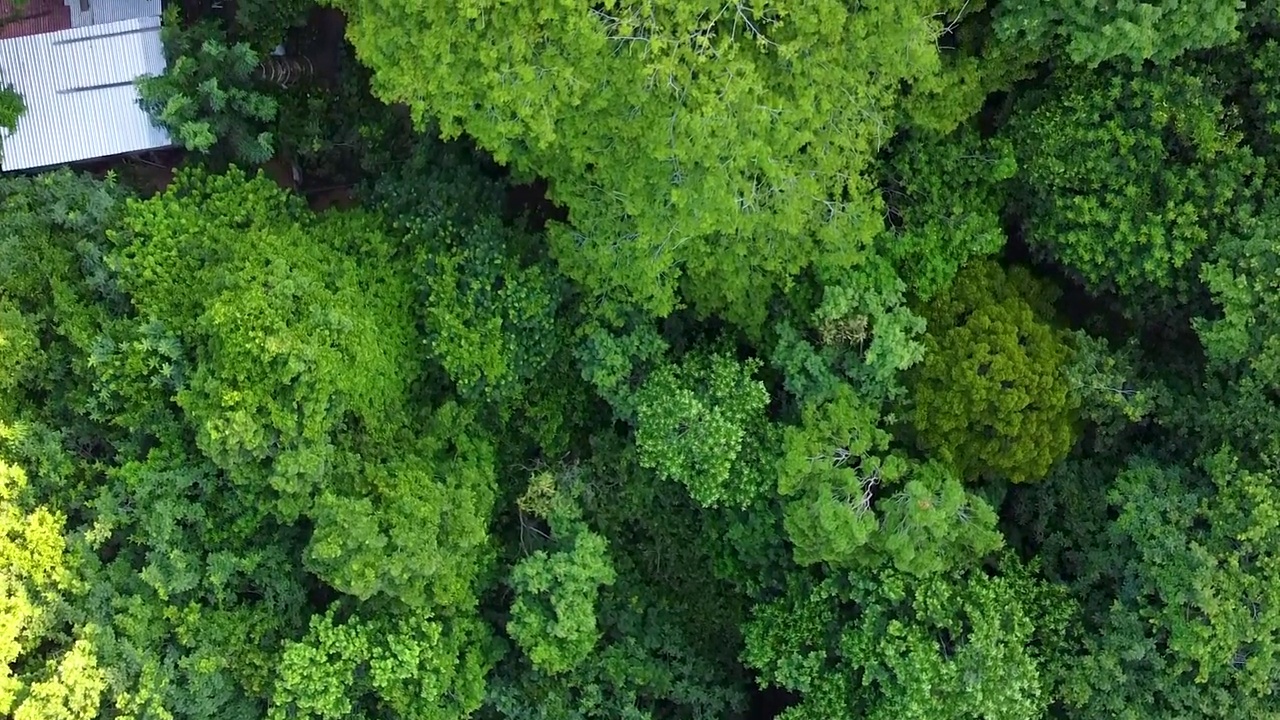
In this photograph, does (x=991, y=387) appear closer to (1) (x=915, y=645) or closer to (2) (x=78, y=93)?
(1) (x=915, y=645)

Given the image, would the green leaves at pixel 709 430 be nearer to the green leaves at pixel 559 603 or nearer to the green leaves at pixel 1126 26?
the green leaves at pixel 559 603

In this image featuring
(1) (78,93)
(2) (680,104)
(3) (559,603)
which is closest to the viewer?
(2) (680,104)

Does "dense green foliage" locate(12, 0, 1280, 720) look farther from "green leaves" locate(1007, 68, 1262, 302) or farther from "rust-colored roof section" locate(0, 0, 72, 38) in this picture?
"rust-colored roof section" locate(0, 0, 72, 38)

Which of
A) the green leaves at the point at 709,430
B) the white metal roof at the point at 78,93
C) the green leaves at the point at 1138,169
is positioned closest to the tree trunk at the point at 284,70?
the white metal roof at the point at 78,93

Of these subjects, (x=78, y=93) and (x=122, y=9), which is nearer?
(x=78, y=93)

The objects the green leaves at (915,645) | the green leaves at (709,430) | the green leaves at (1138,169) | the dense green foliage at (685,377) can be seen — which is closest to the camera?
the dense green foliage at (685,377)

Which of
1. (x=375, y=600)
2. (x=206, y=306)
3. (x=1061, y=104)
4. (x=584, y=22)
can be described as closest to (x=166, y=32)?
(x=206, y=306)

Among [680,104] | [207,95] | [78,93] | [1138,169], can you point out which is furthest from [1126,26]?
[78,93]

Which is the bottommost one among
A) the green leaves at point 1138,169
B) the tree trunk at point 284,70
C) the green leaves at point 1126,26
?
the tree trunk at point 284,70
